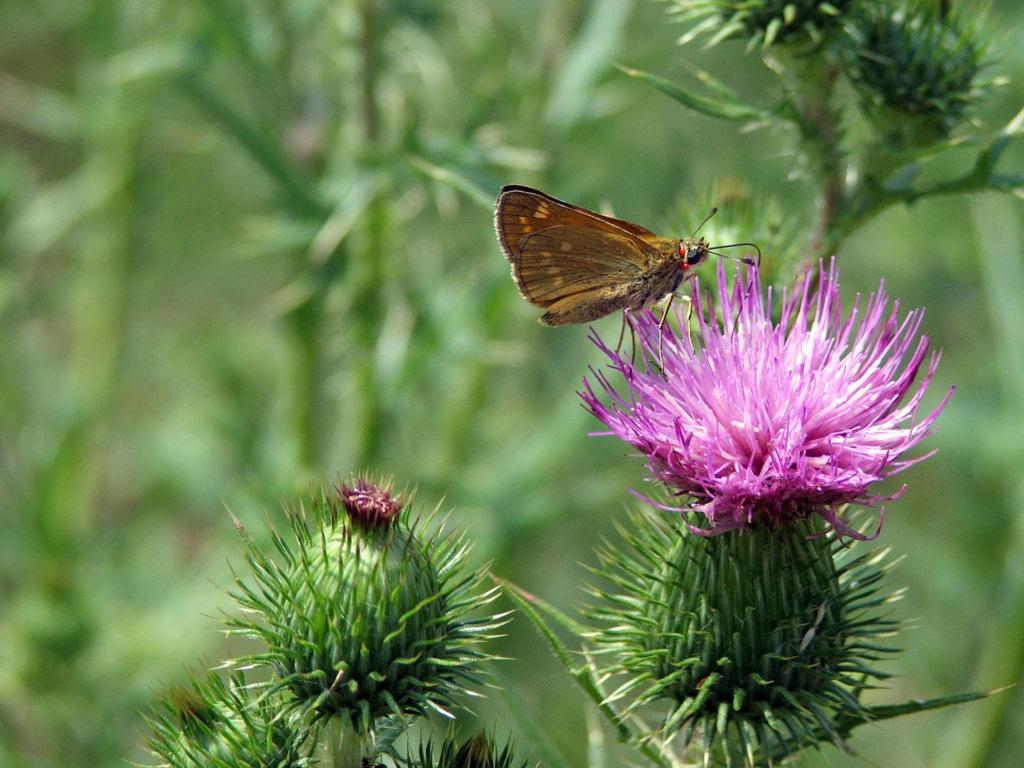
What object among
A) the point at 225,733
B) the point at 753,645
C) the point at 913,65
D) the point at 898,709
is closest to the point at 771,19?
the point at 913,65

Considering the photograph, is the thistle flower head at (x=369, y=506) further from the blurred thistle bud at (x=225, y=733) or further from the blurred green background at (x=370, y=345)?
the blurred green background at (x=370, y=345)

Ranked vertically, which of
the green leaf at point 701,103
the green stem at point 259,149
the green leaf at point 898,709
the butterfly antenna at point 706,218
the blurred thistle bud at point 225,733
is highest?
the green stem at point 259,149

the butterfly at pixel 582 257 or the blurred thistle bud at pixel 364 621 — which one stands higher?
the butterfly at pixel 582 257

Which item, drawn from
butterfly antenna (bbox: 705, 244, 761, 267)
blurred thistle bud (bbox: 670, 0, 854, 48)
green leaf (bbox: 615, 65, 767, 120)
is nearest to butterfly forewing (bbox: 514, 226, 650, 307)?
butterfly antenna (bbox: 705, 244, 761, 267)

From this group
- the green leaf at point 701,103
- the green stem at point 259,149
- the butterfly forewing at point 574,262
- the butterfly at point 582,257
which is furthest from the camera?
the green stem at point 259,149

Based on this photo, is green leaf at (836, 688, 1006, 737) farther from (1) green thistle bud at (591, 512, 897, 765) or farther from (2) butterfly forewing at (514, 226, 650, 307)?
(2) butterfly forewing at (514, 226, 650, 307)

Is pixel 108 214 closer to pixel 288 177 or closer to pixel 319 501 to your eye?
pixel 288 177

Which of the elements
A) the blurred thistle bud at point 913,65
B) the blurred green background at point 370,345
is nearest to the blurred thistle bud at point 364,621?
the blurred green background at point 370,345

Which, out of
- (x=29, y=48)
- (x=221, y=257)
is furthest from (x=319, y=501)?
(x=29, y=48)

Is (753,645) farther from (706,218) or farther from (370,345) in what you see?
(370,345)
